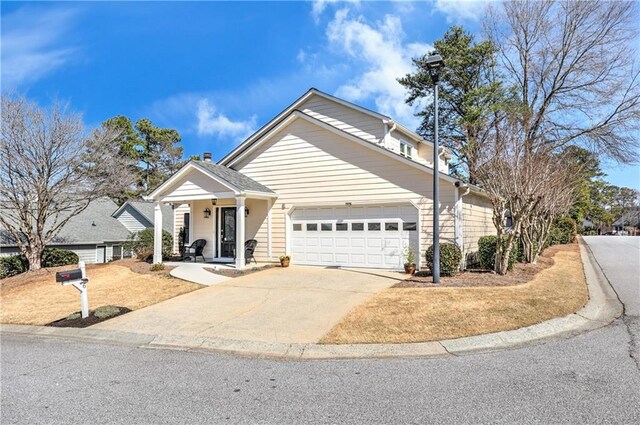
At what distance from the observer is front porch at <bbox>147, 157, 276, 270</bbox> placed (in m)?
13.8

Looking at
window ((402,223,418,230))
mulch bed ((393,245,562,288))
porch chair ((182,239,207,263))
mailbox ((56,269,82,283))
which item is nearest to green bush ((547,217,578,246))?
mulch bed ((393,245,562,288))

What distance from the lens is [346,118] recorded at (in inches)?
705

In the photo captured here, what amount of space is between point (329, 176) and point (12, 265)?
559 inches

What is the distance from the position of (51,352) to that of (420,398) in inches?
230

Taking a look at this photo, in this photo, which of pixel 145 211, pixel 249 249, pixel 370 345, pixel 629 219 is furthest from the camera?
pixel 629 219

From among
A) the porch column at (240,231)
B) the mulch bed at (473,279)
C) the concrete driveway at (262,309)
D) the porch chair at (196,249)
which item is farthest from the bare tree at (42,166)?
Answer: the mulch bed at (473,279)

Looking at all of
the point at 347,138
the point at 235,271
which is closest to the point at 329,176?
the point at 347,138

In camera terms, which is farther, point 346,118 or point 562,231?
point 562,231

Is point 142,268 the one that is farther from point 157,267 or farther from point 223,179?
point 223,179

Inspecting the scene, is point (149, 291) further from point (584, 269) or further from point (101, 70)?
point (584, 269)

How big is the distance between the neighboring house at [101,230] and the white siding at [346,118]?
15613 mm

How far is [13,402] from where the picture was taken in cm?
422

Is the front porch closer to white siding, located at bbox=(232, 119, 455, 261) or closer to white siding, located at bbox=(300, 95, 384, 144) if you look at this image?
white siding, located at bbox=(232, 119, 455, 261)

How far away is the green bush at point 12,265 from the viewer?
52.4 feet
